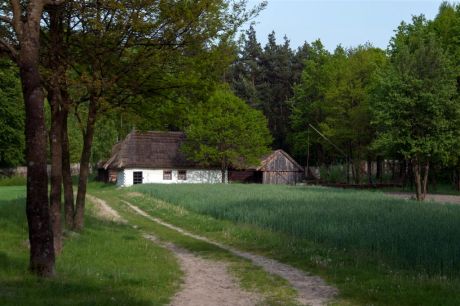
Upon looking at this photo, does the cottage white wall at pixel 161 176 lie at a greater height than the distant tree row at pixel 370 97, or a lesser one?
lesser

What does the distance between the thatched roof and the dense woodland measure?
3378mm

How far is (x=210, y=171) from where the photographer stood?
225 ft

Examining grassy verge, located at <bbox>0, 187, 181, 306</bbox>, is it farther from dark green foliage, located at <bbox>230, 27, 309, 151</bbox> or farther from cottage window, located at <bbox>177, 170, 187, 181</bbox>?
dark green foliage, located at <bbox>230, 27, 309, 151</bbox>

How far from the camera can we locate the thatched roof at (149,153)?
2524 inches

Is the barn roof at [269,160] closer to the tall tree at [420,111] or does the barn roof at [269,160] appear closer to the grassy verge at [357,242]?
the tall tree at [420,111]

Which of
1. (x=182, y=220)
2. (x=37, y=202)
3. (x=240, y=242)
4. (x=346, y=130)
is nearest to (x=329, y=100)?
(x=346, y=130)

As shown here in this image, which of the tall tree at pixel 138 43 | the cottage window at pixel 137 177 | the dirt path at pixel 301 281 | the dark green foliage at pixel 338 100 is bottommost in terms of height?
the dirt path at pixel 301 281

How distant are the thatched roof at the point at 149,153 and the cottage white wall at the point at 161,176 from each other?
77cm

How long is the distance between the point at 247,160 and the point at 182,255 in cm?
5204

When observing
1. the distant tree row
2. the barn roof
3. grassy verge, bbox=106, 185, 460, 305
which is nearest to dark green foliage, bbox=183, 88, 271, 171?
the barn roof

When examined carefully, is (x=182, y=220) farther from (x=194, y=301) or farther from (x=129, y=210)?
(x=194, y=301)

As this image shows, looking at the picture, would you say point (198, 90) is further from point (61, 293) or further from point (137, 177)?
point (137, 177)

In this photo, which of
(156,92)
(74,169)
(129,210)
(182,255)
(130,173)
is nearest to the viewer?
(182,255)

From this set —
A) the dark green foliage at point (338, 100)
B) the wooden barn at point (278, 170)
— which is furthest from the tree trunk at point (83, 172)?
the wooden barn at point (278, 170)
